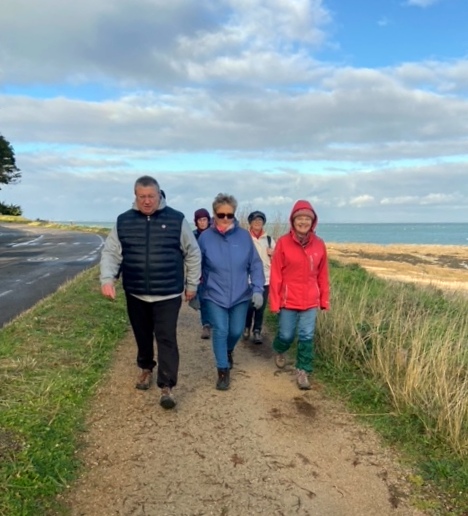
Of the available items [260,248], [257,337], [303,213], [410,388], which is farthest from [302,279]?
[257,337]

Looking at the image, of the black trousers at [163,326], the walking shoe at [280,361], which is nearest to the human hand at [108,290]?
the black trousers at [163,326]

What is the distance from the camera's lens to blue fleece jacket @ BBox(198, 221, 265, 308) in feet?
17.5

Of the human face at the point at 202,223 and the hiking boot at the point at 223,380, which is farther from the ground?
the human face at the point at 202,223

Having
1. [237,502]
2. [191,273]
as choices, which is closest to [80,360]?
[191,273]

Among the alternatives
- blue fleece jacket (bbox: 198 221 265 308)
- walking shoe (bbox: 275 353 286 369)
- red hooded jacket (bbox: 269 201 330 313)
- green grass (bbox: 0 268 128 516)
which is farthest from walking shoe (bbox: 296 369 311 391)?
green grass (bbox: 0 268 128 516)

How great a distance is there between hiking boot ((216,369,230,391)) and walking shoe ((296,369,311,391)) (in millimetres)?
735

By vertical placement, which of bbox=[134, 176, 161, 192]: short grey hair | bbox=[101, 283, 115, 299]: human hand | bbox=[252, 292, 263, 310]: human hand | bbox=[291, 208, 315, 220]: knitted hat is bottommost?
bbox=[252, 292, 263, 310]: human hand

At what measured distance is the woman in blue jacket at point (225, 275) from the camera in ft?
17.4

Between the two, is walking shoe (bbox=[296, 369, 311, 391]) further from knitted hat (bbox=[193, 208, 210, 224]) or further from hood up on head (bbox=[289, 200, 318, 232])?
knitted hat (bbox=[193, 208, 210, 224])

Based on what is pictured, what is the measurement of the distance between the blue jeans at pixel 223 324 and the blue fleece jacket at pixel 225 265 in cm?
7

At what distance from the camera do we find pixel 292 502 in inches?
136

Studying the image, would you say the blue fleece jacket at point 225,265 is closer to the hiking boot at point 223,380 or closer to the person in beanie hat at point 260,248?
the hiking boot at point 223,380

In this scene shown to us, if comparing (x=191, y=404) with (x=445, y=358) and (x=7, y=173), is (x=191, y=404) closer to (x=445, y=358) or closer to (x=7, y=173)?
(x=445, y=358)

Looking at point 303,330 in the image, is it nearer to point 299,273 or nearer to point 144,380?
point 299,273
